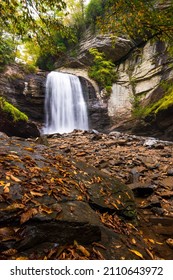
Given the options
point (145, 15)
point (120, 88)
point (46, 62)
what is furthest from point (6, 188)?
point (46, 62)

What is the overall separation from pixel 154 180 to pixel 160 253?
320cm

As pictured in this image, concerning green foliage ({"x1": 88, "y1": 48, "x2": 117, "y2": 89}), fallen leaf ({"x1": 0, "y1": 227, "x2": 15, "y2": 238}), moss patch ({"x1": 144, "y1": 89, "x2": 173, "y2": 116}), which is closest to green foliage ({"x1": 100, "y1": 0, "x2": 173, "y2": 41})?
fallen leaf ({"x1": 0, "y1": 227, "x2": 15, "y2": 238})

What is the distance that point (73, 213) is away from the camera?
247 centimetres

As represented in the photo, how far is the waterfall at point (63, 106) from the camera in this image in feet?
62.5

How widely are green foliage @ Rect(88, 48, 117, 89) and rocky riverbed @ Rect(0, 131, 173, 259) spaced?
18516mm

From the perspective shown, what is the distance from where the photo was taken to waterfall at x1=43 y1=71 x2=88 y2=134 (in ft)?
62.5

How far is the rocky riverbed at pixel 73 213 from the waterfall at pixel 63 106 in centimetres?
1447

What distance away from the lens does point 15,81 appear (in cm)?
1786

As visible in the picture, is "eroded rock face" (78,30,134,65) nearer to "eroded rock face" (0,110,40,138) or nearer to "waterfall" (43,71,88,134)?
"waterfall" (43,71,88,134)

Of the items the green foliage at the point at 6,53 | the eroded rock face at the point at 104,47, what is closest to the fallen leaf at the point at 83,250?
the green foliage at the point at 6,53

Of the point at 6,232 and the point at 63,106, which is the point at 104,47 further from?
the point at 6,232

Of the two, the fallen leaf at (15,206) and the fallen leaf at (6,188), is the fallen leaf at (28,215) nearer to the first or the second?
the fallen leaf at (15,206)
